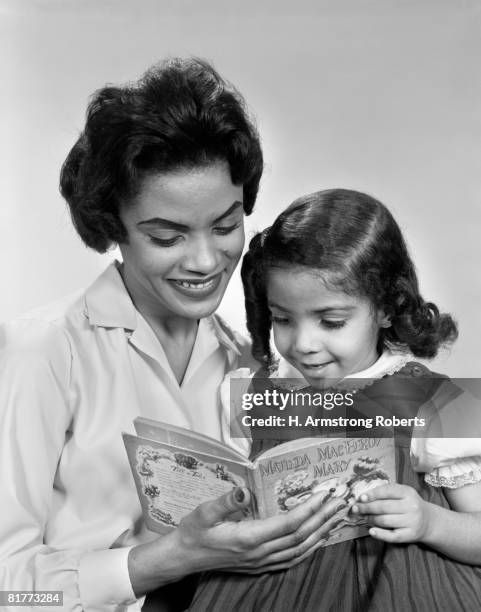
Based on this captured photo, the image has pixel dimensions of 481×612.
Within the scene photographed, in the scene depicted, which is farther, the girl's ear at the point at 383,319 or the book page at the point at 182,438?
the girl's ear at the point at 383,319

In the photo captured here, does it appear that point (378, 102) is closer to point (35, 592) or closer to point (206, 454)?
point (206, 454)

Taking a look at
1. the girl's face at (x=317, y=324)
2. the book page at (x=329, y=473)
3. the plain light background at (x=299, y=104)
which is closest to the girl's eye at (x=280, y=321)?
the girl's face at (x=317, y=324)

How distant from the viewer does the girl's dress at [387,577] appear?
5.14 feet

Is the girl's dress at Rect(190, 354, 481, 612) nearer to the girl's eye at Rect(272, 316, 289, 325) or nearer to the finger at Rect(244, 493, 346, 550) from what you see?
the finger at Rect(244, 493, 346, 550)

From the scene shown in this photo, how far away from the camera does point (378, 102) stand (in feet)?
8.18

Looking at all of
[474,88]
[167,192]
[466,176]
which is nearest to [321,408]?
[167,192]

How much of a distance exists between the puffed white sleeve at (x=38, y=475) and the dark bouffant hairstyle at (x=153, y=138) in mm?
259

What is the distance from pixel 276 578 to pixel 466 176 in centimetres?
132

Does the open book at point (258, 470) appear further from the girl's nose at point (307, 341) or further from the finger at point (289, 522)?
the girl's nose at point (307, 341)

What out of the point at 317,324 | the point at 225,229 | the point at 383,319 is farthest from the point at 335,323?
the point at 225,229

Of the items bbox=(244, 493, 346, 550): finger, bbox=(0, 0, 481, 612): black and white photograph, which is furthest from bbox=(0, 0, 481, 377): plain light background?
bbox=(244, 493, 346, 550): finger

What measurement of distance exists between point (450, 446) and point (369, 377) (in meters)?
0.24

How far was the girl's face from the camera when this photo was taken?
176 centimetres

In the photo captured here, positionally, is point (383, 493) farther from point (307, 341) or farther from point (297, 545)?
point (307, 341)
